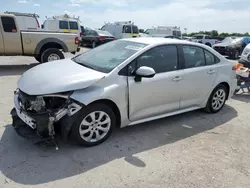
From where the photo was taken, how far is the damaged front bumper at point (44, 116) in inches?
121

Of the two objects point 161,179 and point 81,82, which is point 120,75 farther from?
point 161,179

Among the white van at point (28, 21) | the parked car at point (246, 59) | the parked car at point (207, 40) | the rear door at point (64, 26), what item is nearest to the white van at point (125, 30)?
the rear door at point (64, 26)

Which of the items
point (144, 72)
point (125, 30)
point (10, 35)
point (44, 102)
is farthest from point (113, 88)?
point (125, 30)

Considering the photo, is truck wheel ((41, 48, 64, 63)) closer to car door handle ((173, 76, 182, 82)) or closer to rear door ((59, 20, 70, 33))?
car door handle ((173, 76, 182, 82))

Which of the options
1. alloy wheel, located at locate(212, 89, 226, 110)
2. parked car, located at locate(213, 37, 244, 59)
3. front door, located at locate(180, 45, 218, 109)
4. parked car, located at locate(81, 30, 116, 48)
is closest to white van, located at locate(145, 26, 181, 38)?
parked car, located at locate(81, 30, 116, 48)

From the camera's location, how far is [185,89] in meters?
4.29

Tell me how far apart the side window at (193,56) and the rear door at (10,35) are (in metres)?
6.55

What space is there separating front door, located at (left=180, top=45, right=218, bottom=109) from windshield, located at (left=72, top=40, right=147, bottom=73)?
0.99 meters

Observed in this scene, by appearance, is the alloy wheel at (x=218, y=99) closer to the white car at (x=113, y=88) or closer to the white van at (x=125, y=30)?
the white car at (x=113, y=88)

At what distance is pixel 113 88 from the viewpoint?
3410 mm

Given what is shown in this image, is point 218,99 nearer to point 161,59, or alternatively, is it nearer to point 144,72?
point 161,59

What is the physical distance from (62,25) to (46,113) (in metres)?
17.3

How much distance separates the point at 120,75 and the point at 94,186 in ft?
5.17

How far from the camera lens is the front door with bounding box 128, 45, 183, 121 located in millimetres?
3688
